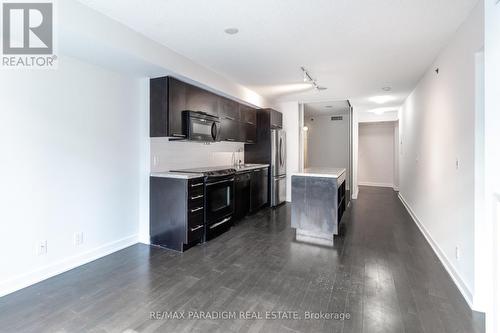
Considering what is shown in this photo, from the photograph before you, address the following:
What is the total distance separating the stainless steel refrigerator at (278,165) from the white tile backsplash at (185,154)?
104 centimetres

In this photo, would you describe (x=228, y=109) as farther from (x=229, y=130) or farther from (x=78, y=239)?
(x=78, y=239)

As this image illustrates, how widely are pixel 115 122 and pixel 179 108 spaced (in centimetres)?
85

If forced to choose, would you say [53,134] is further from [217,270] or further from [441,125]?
[441,125]

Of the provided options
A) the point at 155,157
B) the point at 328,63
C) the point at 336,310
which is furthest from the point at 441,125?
the point at 155,157

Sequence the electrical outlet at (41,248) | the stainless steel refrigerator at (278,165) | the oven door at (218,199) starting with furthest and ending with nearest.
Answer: the stainless steel refrigerator at (278,165) → the oven door at (218,199) → the electrical outlet at (41,248)

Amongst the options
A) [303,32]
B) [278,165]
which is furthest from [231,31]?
[278,165]

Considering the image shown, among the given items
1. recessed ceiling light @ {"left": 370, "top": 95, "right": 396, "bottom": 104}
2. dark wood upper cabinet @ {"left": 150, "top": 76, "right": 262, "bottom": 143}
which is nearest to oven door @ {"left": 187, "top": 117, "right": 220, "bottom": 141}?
dark wood upper cabinet @ {"left": 150, "top": 76, "right": 262, "bottom": 143}

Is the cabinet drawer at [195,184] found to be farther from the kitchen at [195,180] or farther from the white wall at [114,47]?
the white wall at [114,47]

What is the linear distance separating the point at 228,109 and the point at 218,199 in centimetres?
177

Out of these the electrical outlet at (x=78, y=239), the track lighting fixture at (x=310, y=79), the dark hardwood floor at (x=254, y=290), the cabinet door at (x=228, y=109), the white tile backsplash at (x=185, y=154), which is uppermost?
the track lighting fixture at (x=310, y=79)

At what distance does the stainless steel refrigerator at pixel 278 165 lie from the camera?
596cm

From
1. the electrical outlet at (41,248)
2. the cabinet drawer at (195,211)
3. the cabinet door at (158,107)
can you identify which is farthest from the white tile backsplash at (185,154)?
the electrical outlet at (41,248)

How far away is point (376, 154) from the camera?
9406 mm

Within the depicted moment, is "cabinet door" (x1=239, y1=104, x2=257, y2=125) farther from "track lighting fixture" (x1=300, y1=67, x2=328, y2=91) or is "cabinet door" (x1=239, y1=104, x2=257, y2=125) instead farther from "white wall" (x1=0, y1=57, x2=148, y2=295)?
"white wall" (x1=0, y1=57, x2=148, y2=295)
